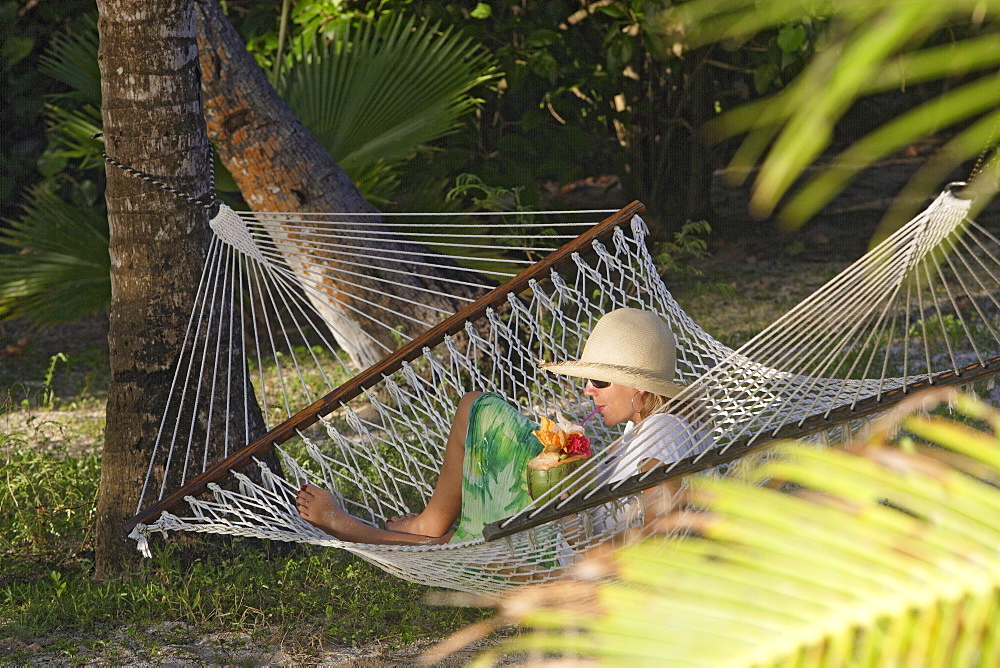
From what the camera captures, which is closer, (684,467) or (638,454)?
(684,467)

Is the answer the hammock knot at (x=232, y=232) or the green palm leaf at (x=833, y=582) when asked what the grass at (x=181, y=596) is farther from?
the green palm leaf at (x=833, y=582)

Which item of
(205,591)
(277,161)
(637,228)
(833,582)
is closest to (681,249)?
(277,161)

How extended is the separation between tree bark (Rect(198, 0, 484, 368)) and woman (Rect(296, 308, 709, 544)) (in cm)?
118

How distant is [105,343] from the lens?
5492 mm

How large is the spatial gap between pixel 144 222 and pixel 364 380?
2.31 feet

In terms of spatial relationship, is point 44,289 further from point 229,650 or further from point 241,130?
point 229,650

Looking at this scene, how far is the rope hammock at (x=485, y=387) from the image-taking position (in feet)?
6.25

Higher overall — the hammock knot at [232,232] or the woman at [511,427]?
the hammock knot at [232,232]

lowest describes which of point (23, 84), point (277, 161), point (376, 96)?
point (277, 161)

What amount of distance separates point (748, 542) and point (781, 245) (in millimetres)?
5938

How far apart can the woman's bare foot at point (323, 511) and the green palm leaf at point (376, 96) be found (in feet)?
6.00

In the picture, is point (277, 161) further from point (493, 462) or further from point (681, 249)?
point (681, 249)

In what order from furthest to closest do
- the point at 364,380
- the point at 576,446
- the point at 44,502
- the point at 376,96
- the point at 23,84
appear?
the point at 23,84 < the point at 376,96 < the point at 44,502 < the point at 364,380 < the point at 576,446

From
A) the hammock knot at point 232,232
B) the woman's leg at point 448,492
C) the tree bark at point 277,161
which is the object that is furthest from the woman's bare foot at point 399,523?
the tree bark at point 277,161
